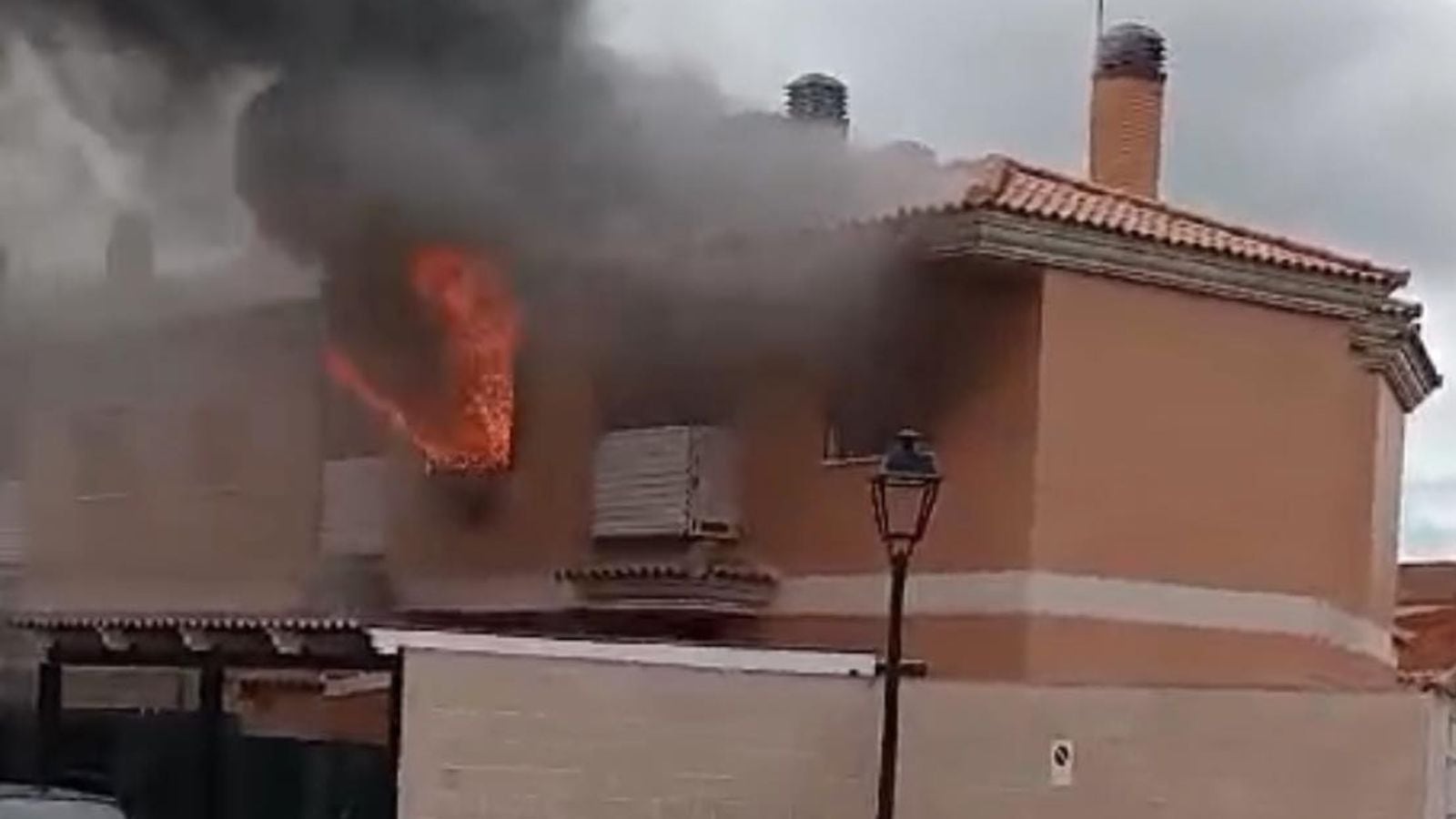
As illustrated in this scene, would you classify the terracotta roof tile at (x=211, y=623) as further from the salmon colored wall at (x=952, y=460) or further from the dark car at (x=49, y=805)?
the salmon colored wall at (x=952, y=460)

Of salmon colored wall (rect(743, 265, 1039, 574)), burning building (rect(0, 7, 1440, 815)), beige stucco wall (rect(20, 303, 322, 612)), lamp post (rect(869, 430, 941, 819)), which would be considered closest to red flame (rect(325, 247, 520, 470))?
burning building (rect(0, 7, 1440, 815))

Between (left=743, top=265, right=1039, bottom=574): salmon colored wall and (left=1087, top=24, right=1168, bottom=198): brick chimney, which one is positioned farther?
(left=1087, top=24, right=1168, bottom=198): brick chimney

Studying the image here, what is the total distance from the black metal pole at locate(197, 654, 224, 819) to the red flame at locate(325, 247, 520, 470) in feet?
14.1

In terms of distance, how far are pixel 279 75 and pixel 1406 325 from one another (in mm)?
8616

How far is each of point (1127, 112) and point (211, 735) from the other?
414 inches

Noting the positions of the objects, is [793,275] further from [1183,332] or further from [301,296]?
[301,296]

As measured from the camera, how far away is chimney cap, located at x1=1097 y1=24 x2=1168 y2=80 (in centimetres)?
2191

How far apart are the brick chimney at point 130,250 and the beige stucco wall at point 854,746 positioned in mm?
7736

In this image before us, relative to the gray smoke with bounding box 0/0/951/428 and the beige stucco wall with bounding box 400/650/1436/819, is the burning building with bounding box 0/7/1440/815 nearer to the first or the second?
the gray smoke with bounding box 0/0/951/428

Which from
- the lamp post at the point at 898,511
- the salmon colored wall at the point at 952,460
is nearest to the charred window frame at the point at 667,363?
the salmon colored wall at the point at 952,460

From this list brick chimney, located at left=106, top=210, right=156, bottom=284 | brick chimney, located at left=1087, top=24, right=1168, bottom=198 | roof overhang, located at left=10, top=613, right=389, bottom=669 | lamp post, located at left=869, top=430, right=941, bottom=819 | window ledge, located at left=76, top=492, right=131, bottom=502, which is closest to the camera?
lamp post, located at left=869, top=430, right=941, bottom=819

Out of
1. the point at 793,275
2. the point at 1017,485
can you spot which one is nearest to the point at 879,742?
the point at 1017,485

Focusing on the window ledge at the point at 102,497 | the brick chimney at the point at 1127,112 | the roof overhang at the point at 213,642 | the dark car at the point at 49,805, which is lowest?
the dark car at the point at 49,805

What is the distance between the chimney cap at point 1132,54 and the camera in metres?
21.9
